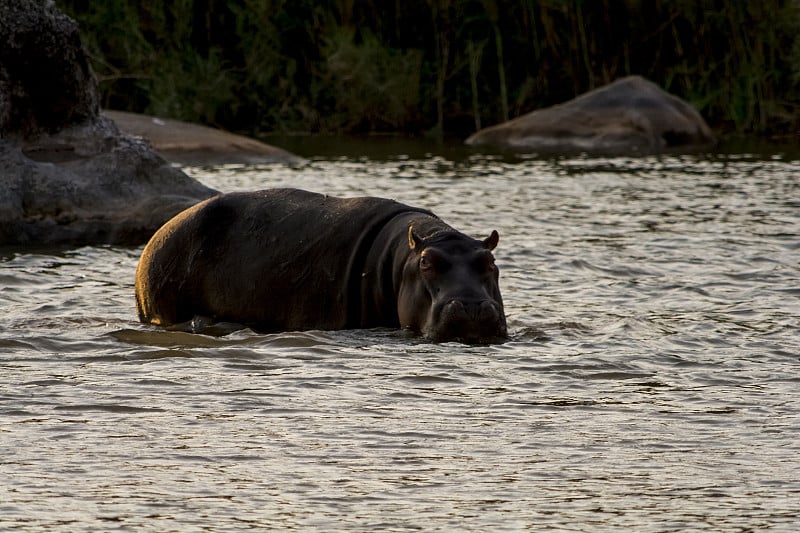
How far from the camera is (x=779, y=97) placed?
2191cm

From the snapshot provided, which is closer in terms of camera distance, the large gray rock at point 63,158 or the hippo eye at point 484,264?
the hippo eye at point 484,264

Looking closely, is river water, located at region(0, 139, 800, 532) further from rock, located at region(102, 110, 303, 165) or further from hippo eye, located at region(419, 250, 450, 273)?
rock, located at region(102, 110, 303, 165)

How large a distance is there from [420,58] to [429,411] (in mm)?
17833

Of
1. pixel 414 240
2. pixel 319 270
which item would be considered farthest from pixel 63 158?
pixel 414 240

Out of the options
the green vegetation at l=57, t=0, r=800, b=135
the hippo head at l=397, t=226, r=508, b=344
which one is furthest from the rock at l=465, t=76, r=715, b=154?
the hippo head at l=397, t=226, r=508, b=344

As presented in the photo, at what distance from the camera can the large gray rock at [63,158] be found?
35.4ft

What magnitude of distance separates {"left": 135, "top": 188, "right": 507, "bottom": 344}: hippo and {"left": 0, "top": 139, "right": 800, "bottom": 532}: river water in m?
0.15

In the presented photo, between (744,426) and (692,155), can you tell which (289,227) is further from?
(692,155)

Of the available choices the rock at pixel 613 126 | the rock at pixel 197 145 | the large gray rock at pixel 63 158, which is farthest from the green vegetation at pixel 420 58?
the large gray rock at pixel 63 158

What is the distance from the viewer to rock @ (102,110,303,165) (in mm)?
17938

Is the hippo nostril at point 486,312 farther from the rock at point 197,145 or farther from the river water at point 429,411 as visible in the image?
Answer: the rock at point 197,145

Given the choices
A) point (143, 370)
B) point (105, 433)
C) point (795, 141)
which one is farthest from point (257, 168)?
point (105, 433)

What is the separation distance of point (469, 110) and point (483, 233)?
1253cm

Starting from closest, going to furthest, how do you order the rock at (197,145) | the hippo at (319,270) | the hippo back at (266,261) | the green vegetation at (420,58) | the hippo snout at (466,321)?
1. the hippo snout at (466,321)
2. the hippo at (319,270)
3. the hippo back at (266,261)
4. the rock at (197,145)
5. the green vegetation at (420,58)
